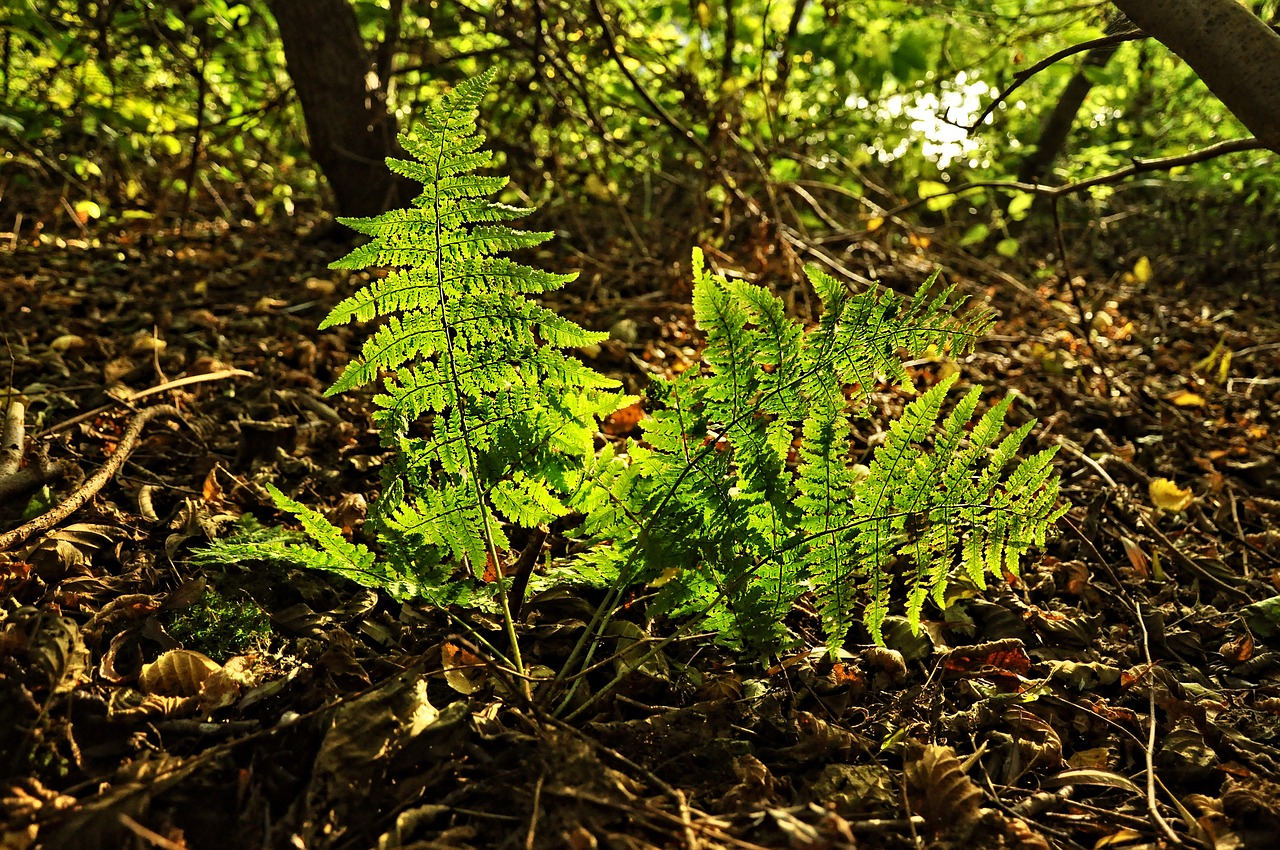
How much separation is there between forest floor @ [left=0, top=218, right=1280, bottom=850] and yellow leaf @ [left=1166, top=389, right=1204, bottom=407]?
0.38m

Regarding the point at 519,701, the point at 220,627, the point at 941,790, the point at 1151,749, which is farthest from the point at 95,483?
the point at 1151,749

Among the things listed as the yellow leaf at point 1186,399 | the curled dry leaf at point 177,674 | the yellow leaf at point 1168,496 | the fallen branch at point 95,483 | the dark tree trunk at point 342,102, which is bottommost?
the curled dry leaf at point 177,674

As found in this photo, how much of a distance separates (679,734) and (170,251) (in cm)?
366

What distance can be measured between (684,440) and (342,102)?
3.12 metres

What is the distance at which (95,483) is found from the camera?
2064mm

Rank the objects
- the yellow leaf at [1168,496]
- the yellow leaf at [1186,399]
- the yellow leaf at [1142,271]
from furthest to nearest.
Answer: the yellow leaf at [1142,271] → the yellow leaf at [1186,399] → the yellow leaf at [1168,496]

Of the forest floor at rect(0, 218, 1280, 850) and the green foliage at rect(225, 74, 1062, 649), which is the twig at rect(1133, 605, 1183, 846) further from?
the green foliage at rect(225, 74, 1062, 649)

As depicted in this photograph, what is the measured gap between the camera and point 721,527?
1.56 m

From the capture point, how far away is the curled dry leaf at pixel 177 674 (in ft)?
4.97

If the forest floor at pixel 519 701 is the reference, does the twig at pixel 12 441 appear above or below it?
above

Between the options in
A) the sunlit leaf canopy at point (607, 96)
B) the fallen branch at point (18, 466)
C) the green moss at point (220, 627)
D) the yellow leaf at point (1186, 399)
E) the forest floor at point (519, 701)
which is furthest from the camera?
the sunlit leaf canopy at point (607, 96)

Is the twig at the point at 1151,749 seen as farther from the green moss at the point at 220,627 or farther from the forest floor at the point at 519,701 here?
the green moss at the point at 220,627

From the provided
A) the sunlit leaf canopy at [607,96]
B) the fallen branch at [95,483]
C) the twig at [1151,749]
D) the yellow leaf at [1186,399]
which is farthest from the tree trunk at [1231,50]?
the fallen branch at [95,483]

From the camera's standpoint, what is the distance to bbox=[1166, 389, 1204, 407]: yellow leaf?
3469mm
